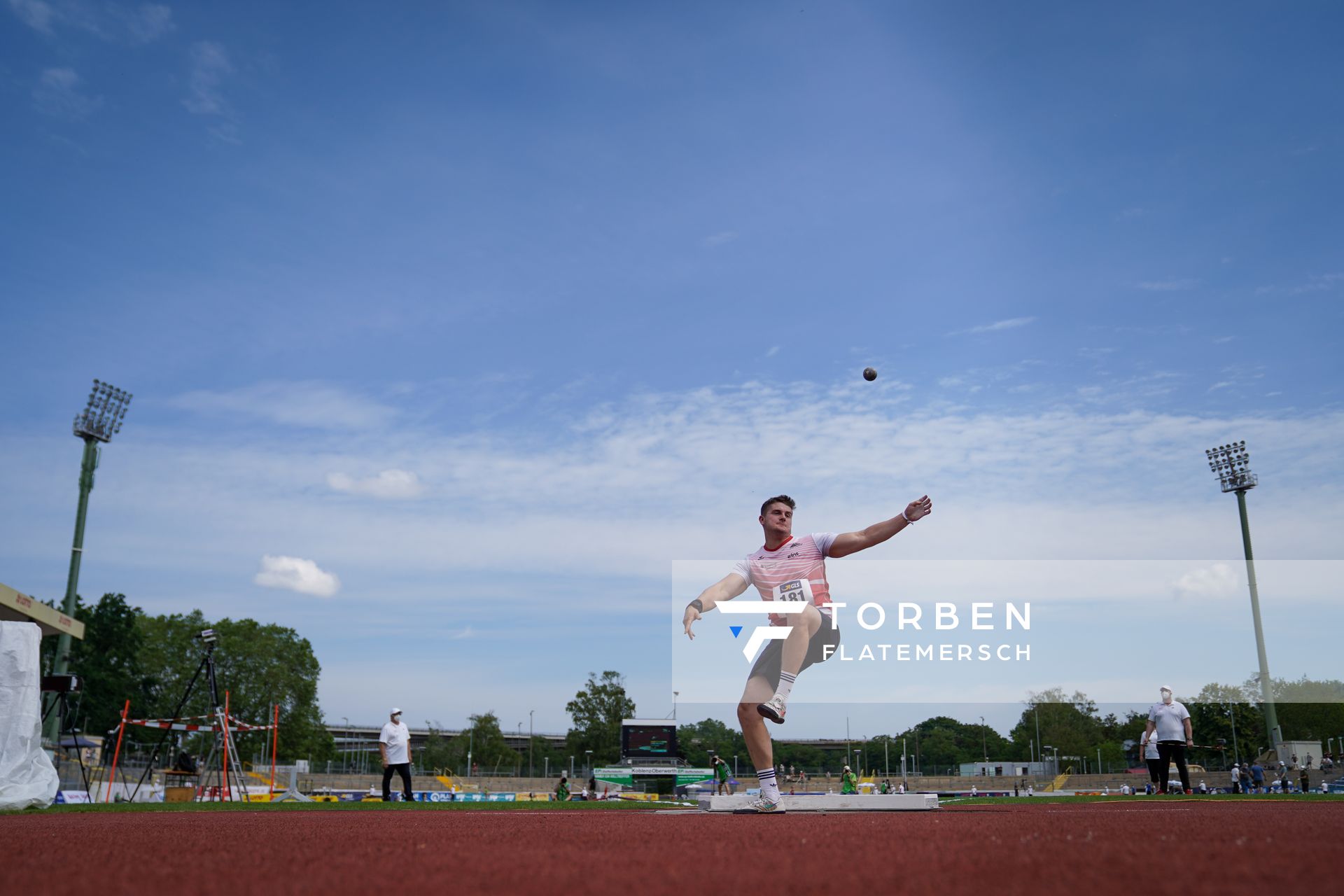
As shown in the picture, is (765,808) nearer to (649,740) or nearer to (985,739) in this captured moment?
(649,740)

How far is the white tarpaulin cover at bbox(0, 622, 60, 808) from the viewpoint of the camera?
11508 mm

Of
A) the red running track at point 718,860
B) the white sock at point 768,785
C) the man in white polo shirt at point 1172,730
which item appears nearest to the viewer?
the red running track at point 718,860

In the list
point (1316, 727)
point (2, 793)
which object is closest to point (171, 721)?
point (2, 793)

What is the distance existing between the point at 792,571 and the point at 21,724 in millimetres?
10126

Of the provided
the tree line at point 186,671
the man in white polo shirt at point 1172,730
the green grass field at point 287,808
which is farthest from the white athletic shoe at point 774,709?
the tree line at point 186,671

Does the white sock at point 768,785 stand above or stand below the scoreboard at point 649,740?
above

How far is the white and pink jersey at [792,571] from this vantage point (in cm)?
740

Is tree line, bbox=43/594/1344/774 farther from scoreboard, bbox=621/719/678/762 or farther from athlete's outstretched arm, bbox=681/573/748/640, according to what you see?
athlete's outstretched arm, bbox=681/573/748/640

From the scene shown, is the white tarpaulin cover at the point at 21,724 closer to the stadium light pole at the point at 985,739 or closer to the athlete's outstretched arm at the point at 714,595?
the athlete's outstretched arm at the point at 714,595

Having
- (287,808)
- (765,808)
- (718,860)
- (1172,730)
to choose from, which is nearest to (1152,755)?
(1172,730)

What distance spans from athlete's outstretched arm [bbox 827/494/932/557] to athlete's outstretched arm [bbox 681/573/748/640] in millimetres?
765

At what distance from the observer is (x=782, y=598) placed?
24.4 ft

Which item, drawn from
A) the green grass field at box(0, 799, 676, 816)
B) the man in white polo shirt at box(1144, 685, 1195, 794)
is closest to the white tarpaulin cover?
the green grass field at box(0, 799, 676, 816)

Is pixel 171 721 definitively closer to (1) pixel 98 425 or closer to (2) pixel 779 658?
(2) pixel 779 658
